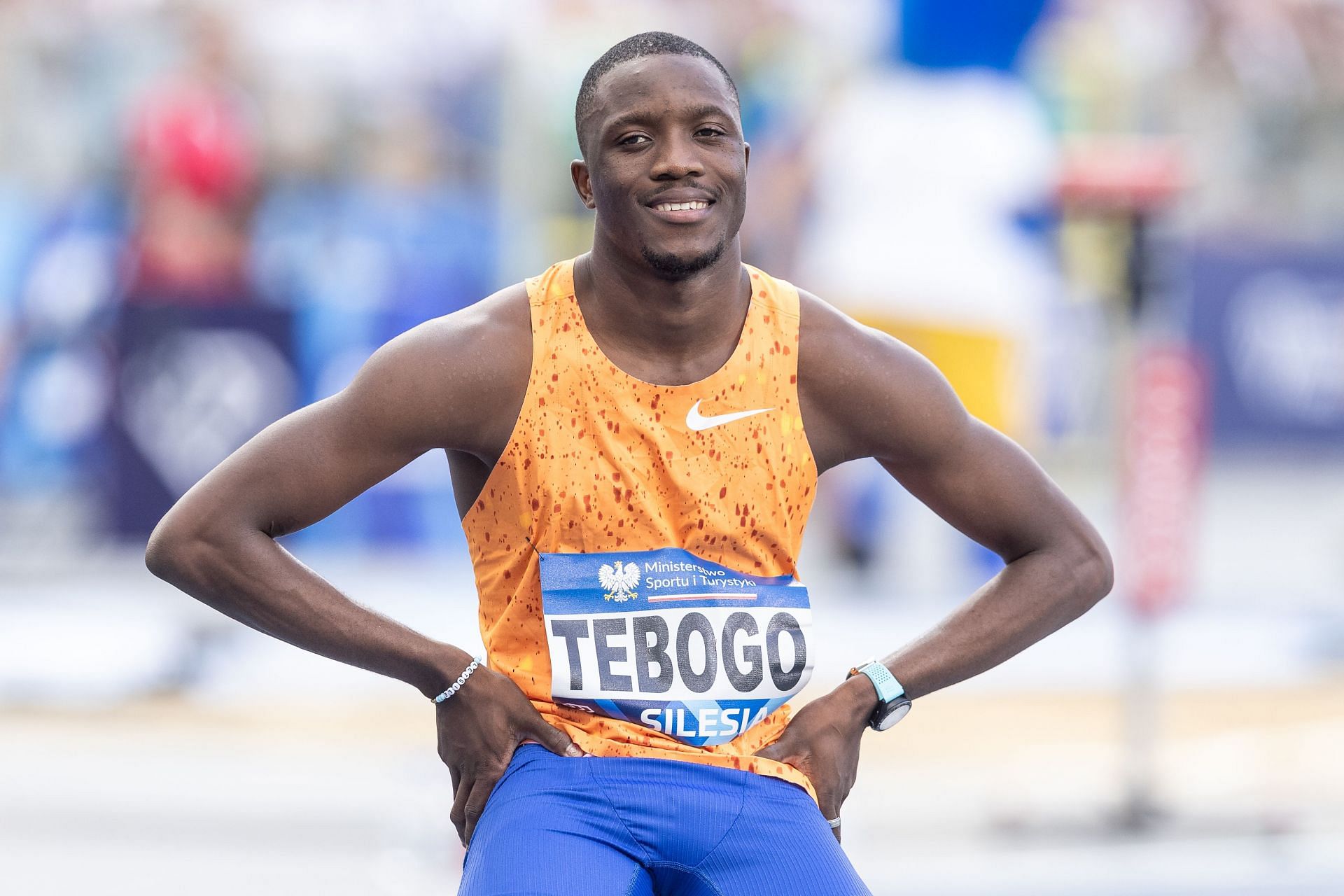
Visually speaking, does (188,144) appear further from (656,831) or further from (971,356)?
(656,831)

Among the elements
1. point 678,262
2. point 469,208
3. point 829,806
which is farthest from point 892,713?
point 469,208

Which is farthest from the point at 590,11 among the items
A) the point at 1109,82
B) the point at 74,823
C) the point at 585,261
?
the point at 585,261

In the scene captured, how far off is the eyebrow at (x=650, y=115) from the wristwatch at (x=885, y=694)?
0.90m

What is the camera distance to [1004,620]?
300 cm

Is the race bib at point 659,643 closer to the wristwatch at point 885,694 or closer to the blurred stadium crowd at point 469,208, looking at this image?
the wristwatch at point 885,694

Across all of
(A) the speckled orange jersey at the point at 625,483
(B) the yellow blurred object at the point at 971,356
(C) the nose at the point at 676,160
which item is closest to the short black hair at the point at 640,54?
(C) the nose at the point at 676,160

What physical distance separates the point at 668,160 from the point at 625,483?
1.54 feet

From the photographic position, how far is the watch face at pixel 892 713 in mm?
2973

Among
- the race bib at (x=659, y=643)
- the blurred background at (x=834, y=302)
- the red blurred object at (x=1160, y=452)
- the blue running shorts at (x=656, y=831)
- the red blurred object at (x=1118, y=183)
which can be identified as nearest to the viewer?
the blue running shorts at (x=656, y=831)

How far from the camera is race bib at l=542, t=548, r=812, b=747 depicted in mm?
2729

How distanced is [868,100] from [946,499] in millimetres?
6214

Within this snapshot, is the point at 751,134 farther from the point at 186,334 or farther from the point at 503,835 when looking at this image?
the point at 503,835

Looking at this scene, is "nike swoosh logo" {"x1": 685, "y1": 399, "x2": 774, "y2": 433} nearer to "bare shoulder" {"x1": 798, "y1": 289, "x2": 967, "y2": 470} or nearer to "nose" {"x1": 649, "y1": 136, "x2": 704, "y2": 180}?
"bare shoulder" {"x1": 798, "y1": 289, "x2": 967, "y2": 470}

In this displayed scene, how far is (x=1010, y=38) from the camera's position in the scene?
28.7 feet
